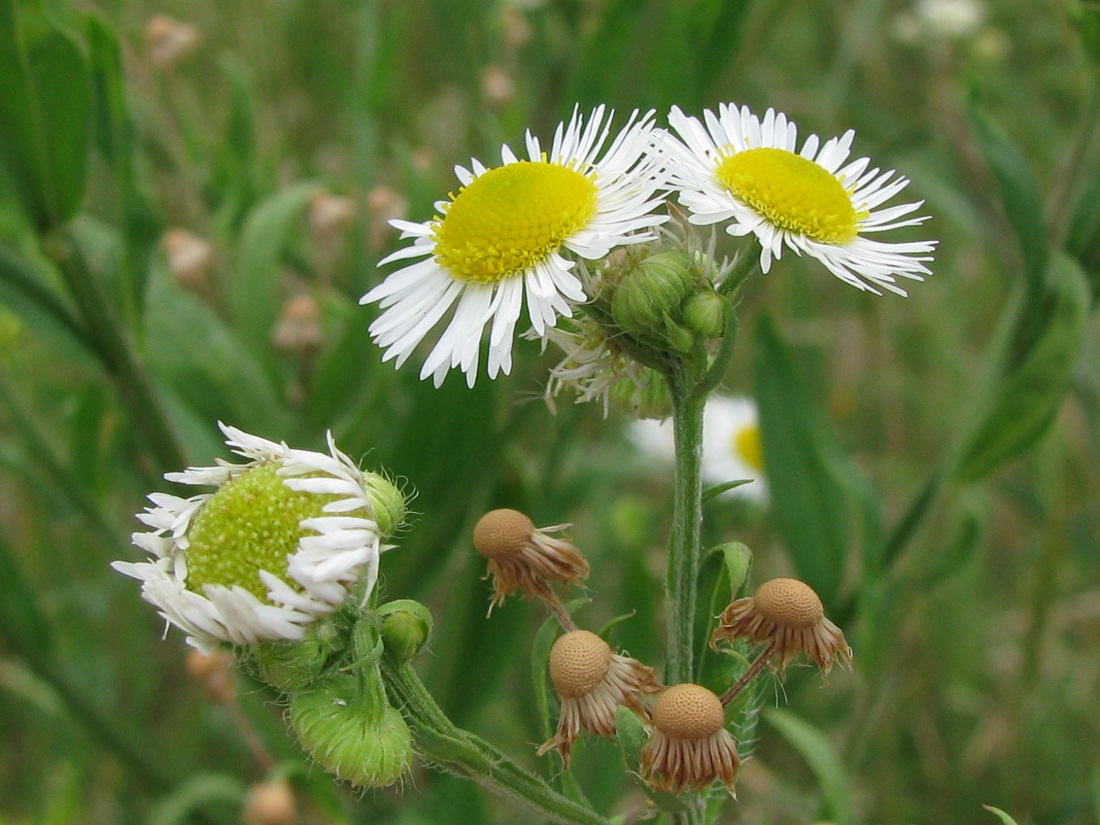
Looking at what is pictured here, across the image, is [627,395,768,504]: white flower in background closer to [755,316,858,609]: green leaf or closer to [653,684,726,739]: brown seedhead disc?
[755,316,858,609]: green leaf

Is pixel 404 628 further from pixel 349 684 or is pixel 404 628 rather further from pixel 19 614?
pixel 19 614

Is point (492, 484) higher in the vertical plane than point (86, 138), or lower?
lower

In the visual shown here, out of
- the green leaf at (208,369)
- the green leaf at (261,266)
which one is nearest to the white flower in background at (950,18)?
the green leaf at (261,266)

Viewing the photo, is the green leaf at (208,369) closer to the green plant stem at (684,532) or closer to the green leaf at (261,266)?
the green leaf at (261,266)

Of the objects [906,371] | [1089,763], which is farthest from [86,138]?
[906,371]

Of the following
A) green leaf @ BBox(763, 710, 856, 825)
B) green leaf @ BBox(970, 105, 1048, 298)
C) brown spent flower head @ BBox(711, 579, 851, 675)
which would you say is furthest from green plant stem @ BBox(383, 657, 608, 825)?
green leaf @ BBox(970, 105, 1048, 298)

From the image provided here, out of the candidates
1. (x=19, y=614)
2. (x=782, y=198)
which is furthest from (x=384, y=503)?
(x=19, y=614)

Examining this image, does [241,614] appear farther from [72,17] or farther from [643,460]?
[643,460]
